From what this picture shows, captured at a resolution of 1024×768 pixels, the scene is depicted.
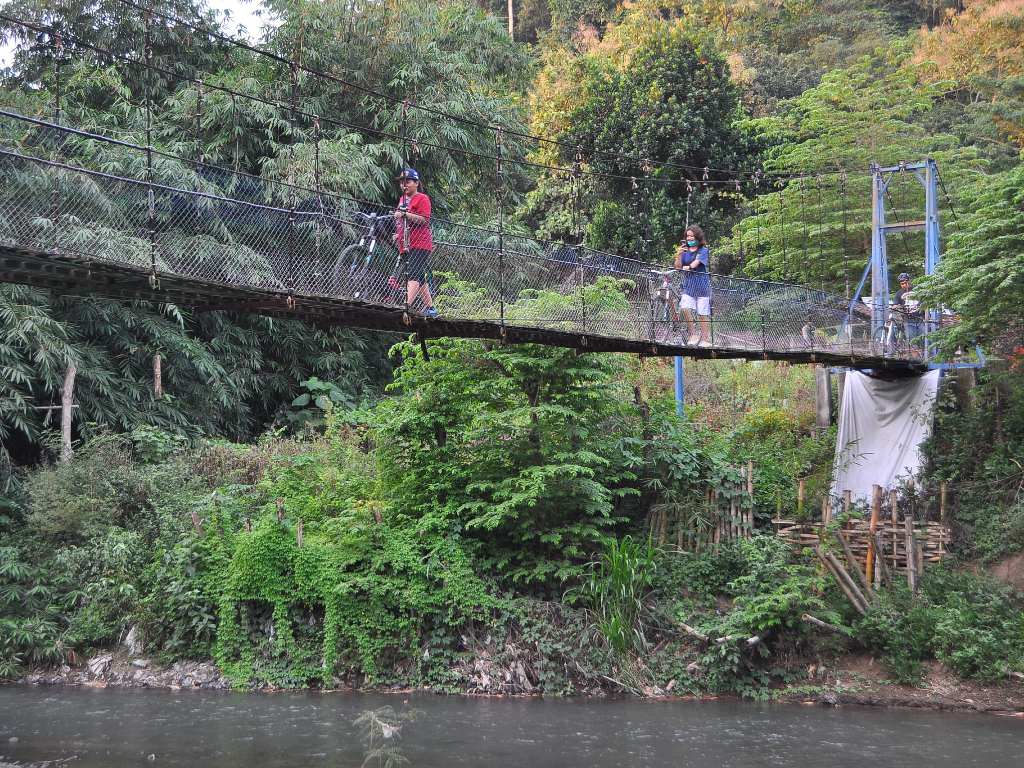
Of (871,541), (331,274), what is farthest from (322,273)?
(871,541)

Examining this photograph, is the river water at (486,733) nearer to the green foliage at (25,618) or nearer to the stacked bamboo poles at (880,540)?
the green foliage at (25,618)

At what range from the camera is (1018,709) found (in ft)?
26.0

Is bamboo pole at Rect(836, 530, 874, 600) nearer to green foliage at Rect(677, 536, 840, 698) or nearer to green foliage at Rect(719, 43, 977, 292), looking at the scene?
green foliage at Rect(677, 536, 840, 698)

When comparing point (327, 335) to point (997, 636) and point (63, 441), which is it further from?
point (997, 636)

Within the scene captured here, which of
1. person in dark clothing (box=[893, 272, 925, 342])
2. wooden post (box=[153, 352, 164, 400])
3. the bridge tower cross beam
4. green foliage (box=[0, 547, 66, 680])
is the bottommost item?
green foliage (box=[0, 547, 66, 680])

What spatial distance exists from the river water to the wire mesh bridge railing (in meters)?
2.83

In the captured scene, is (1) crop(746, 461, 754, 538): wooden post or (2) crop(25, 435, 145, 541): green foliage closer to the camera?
(1) crop(746, 461, 754, 538): wooden post

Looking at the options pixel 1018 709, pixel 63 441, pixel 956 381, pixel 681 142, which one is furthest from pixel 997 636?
pixel 681 142

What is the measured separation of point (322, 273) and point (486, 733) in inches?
131

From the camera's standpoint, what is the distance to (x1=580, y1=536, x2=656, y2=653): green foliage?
8805mm

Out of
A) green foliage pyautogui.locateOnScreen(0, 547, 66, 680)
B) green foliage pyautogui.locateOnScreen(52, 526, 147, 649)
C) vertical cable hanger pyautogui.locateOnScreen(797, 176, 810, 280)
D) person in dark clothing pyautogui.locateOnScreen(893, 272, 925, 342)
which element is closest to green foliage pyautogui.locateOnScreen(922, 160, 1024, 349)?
person in dark clothing pyautogui.locateOnScreen(893, 272, 925, 342)

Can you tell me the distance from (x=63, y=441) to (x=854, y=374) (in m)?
8.50

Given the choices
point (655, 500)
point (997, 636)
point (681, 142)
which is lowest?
point (997, 636)

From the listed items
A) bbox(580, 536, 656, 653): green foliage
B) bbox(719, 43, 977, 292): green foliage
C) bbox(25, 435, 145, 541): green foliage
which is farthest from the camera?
bbox(719, 43, 977, 292): green foliage
